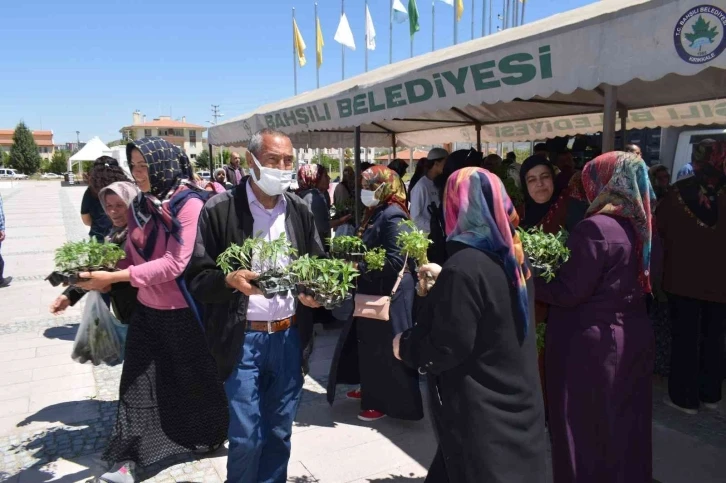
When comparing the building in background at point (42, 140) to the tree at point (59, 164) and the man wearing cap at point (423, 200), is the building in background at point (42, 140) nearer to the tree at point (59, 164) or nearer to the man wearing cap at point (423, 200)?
the tree at point (59, 164)

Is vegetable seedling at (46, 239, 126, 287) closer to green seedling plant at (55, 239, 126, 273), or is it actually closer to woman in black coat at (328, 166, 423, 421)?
green seedling plant at (55, 239, 126, 273)

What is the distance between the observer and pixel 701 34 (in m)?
2.43

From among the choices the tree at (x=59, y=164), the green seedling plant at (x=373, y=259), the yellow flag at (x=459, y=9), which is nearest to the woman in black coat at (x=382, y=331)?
the green seedling plant at (x=373, y=259)

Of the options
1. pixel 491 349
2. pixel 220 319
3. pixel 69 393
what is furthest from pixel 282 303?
pixel 69 393

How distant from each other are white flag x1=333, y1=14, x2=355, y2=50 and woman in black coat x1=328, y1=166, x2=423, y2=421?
80.5 feet

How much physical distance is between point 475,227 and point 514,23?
27.4 meters

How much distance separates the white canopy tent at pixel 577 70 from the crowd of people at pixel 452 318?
0.60m

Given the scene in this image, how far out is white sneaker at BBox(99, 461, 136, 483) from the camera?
3.00 meters

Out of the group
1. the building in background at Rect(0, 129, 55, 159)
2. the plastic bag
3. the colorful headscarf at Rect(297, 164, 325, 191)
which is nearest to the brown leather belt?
the plastic bag

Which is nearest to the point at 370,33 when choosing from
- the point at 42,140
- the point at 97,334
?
the point at 97,334

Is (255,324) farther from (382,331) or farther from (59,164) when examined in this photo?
(59,164)

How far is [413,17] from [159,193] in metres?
26.0

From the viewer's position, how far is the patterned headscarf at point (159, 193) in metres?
2.84

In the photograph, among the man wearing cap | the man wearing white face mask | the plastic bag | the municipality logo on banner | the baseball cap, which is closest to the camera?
the municipality logo on banner
